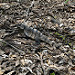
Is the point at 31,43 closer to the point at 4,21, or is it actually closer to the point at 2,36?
the point at 2,36

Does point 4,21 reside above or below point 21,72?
above

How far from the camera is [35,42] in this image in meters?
3.14

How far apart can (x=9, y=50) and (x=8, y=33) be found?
2.36 ft

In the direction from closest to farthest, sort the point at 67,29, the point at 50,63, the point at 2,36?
the point at 50,63 < the point at 2,36 < the point at 67,29

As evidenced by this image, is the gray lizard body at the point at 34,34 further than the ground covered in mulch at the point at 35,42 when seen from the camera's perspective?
Yes

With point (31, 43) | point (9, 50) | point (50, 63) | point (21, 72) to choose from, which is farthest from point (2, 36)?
point (50, 63)

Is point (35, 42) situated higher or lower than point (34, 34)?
lower

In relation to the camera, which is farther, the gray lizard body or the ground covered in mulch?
the gray lizard body

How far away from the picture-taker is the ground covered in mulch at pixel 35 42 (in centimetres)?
230

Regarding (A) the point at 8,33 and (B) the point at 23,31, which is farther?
(B) the point at 23,31

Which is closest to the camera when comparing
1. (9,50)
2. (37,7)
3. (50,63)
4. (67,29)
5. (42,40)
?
(50,63)

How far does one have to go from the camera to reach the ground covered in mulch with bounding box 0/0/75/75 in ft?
7.56

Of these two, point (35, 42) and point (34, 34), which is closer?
point (35, 42)

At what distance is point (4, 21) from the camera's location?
3.57 meters
